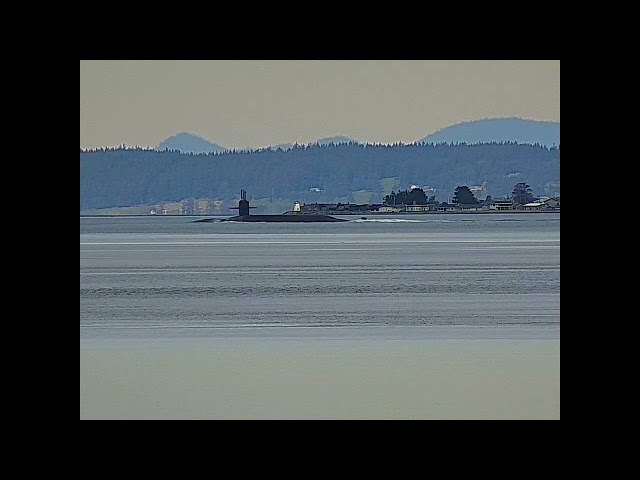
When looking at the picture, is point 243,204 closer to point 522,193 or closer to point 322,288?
point 522,193

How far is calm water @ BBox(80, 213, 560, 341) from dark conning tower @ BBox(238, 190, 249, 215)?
1939 cm

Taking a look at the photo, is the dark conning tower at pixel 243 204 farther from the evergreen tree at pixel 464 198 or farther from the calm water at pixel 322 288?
the calm water at pixel 322 288

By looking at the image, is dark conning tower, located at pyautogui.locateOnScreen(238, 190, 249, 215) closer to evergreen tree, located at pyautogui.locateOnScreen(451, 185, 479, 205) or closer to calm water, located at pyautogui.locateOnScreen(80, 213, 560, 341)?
evergreen tree, located at pyautogui.locateOnScreen(451, 185, 479, 205)

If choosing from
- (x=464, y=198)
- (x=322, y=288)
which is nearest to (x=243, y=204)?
(x=464, y=198)

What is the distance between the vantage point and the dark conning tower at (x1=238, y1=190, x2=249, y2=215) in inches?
2603

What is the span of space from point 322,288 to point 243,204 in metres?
44.8

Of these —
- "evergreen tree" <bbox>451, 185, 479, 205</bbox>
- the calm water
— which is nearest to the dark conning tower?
"evergreen tree" <bbox>451, 185, 479, 205</bbox>

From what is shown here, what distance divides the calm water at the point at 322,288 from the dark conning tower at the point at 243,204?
63.6 feet

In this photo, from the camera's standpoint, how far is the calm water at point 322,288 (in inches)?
584

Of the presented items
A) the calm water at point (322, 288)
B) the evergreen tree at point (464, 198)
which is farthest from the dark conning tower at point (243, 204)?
the calm water at point (322, 288)

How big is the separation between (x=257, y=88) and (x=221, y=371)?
225 feet

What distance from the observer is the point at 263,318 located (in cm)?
1666

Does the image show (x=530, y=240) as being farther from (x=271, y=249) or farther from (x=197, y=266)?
(x=197, y=266)
